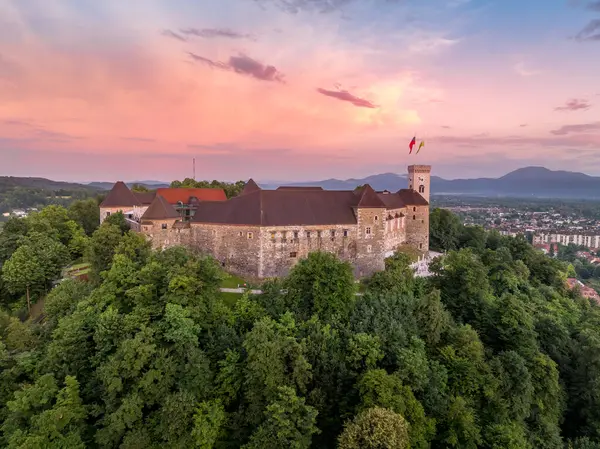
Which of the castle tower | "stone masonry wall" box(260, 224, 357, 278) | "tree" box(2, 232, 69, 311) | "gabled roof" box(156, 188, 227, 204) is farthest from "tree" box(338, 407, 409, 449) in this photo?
the castle tower

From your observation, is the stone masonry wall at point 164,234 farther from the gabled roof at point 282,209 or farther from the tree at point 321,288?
the tree at point 321,288

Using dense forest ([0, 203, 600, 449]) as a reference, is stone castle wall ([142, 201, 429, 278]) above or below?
above

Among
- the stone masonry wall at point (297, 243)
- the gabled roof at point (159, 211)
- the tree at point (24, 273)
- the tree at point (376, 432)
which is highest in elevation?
the gabled roof at point (159, 211)

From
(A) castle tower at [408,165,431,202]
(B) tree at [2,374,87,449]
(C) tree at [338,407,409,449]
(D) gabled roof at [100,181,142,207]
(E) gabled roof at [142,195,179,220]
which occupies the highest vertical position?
(A) castle tower at [408,165,431,202]

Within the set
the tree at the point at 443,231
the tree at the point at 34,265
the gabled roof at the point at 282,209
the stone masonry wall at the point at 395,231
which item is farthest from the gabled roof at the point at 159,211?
the tree at the point at 443,231

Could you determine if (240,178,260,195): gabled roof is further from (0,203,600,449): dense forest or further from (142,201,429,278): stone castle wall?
(0,203,600,449): dense forest

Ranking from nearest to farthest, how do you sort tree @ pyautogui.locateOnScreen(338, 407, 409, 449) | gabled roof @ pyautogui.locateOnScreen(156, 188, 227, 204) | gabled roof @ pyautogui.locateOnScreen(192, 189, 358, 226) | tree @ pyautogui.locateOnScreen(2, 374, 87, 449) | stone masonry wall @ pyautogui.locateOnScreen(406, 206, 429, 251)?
tree @ pyautogui.locateOnScreen(338, 407, 409, 449)
tree @ pyautogui.locateOnScreen(2, 374, 87, 449)
gabled roof @ pyautogui.locateOnScreen(192, 189, 358, 226)
gabled roof @ pyautogui.locateOnScreen(156, 188, 227, 204)
stone masonry wall @ pyautogui.locateOnScreen(406, 206, 429, 251)

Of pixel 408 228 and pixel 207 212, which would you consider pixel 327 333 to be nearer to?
pixel 207 212

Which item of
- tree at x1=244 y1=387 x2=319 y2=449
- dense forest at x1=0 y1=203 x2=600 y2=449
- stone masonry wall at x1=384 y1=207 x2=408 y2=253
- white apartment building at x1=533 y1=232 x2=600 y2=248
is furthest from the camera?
white apartment building at x1=533 y1=232 x2=600 y2=248
